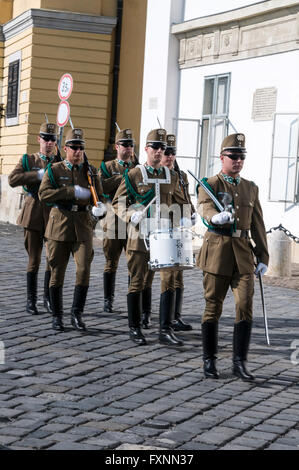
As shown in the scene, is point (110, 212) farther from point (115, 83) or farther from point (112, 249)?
point (115, 83)

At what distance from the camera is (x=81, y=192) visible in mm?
8516

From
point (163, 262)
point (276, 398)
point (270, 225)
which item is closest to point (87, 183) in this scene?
point (163, 262)

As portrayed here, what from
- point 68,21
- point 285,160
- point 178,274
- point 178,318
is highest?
point 68,21

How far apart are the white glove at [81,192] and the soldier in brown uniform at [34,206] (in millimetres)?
996

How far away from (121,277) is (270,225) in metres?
4.50

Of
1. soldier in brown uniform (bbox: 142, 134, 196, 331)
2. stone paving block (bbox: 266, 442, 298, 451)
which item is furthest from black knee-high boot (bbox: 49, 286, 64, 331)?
stone paving block (bbox: 266, 442, 298, 451)

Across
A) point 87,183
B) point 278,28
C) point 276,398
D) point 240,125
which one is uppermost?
point 278,28

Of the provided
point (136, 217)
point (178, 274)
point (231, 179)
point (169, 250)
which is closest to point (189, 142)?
point (178, 274)

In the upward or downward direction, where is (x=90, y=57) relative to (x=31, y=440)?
upward

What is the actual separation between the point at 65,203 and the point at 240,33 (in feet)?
33.3

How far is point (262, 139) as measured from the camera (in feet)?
55.3

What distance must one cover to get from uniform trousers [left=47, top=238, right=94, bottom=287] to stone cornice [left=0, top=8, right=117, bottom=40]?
14635mm

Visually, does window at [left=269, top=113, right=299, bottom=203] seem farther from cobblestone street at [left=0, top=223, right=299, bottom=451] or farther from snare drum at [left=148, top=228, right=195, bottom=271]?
snare drum at [left=148, top=228, right=195, bottom=271]
